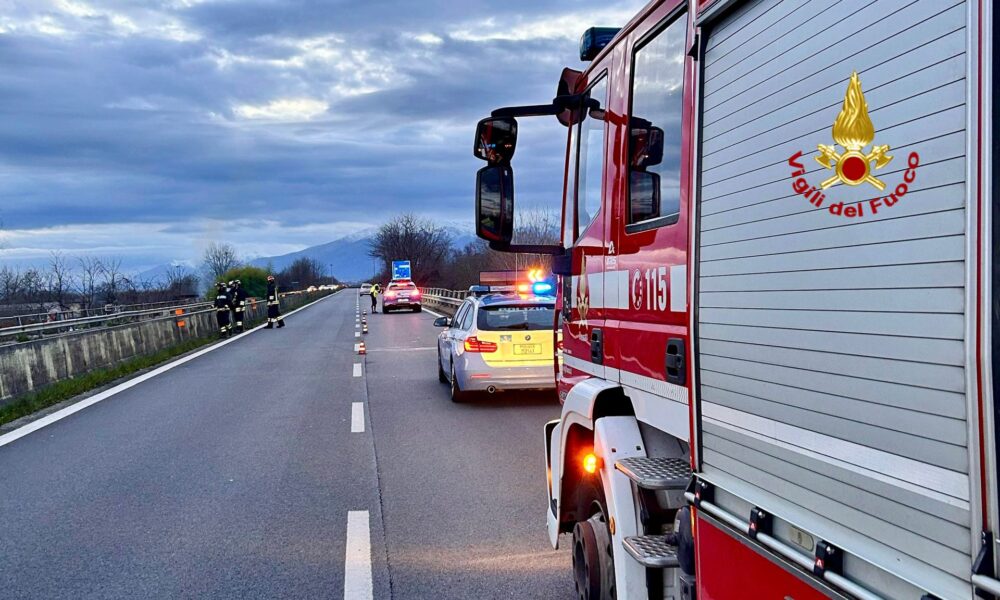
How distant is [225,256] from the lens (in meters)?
115

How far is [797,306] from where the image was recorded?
217cm

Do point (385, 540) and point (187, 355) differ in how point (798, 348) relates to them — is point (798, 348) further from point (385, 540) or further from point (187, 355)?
point (187, 355)

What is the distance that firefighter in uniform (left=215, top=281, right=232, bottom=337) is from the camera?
89.4 feet

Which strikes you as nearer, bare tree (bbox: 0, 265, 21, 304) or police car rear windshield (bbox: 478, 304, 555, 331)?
police car rear windshield (bbox: 478, 304, 555, 331)

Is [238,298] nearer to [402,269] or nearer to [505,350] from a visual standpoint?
[505,350]

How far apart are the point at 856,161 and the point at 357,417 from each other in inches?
367

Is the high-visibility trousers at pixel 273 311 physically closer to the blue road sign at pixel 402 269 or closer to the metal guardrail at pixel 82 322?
the metal guardrail at pixel 82 322

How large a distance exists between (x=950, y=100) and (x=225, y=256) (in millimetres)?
119445

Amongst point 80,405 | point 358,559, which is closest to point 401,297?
point 80,405

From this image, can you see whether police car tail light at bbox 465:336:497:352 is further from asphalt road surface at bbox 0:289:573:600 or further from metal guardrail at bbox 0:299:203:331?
metal guardrail at bbox 0:299:203:331

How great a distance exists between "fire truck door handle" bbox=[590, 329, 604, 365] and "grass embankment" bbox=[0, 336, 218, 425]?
30.0 feet

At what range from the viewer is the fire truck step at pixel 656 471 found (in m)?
2.92

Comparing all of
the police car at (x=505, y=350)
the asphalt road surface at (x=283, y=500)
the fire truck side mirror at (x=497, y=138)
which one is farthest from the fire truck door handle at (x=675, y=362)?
the police car at (x=505, y=350)

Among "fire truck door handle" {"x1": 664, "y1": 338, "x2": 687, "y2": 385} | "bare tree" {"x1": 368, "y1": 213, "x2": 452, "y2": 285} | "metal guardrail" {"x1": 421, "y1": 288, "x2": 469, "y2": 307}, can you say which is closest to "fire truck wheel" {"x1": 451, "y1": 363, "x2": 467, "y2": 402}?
"fire truck door handle" {"x1": 664, "y1": 338, "x2": 687, "y2": 385}
